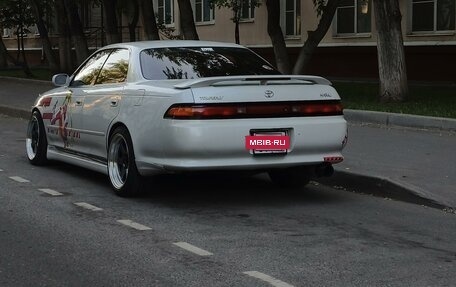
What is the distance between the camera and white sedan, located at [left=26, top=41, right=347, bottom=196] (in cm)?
660

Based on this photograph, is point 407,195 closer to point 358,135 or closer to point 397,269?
point 397,269

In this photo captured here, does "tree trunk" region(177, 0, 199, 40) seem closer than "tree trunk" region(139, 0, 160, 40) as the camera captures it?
Yes

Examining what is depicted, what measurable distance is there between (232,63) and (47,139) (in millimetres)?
3057

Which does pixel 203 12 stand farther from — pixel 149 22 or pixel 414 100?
pixel 414 100

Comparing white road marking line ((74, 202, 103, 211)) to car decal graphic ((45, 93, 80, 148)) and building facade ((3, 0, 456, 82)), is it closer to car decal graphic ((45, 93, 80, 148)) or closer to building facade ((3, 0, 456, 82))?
car decal graphic ((45, 93, 80, 148))

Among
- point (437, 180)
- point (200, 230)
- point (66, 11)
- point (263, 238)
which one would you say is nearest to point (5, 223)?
point (200, 230)

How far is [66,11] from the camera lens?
2633cm

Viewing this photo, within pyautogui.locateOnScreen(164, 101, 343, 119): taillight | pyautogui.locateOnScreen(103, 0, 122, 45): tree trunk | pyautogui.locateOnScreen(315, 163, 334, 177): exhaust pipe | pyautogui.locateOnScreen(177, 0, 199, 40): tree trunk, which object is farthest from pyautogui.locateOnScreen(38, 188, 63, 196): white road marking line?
pyautogui.locateOnScreen(103, 0, 122, 45): tree trunk

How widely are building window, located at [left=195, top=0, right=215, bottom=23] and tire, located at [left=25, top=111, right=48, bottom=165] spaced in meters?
19.6

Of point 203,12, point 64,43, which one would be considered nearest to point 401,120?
point 64,43

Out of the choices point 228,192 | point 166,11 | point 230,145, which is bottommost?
point 228,192

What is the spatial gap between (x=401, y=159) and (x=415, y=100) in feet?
20.1

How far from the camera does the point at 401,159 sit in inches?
364

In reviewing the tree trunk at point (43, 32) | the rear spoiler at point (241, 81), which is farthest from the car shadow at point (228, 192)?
the tree trunk at point (43, 32)
